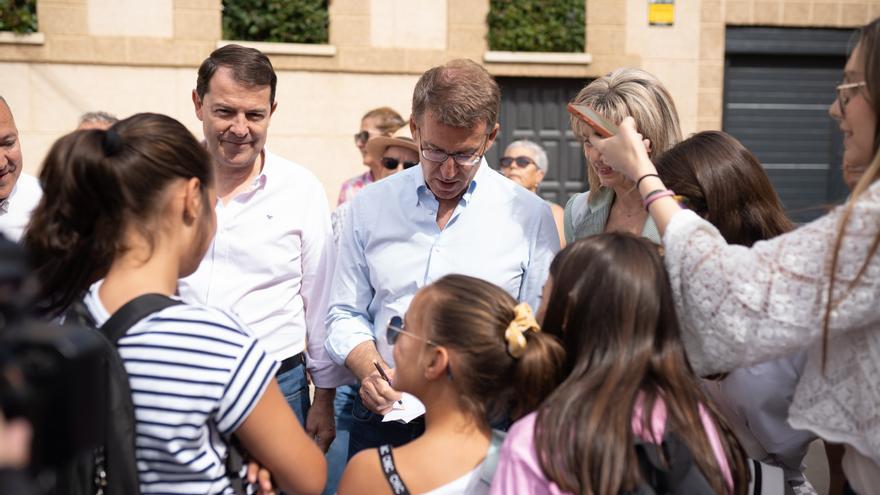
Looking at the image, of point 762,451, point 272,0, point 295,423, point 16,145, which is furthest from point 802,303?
point 272,0

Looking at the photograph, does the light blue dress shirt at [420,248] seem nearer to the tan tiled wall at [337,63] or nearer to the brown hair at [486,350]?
the brown hair at [486,350]

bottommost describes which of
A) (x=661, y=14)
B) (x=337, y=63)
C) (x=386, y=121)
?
(x=386, y=121)

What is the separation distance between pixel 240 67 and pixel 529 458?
203cm

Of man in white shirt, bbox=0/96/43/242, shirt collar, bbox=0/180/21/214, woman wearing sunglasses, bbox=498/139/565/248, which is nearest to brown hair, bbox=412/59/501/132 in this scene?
man in white shirt, bbox=0/96/43/242

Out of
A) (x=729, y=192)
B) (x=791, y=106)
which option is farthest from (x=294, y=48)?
(x=729, y=192)

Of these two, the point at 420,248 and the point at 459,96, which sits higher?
the point at 459,96

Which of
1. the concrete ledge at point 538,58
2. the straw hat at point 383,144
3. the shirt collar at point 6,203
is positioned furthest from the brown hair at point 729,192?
the concrete ledge at point 538,58

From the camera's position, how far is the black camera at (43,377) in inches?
34.3

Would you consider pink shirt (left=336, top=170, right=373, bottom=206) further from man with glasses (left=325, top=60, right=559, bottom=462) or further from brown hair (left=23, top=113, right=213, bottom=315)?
brown hair (left=23, top=113, right=213, bottom=315)

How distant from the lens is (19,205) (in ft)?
12.3

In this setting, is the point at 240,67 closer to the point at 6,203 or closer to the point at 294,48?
the point at 6,203

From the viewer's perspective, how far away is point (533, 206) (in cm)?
293

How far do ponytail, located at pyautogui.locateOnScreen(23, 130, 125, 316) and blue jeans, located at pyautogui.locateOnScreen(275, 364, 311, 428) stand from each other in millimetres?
1449

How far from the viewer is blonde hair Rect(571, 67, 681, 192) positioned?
2793mm
